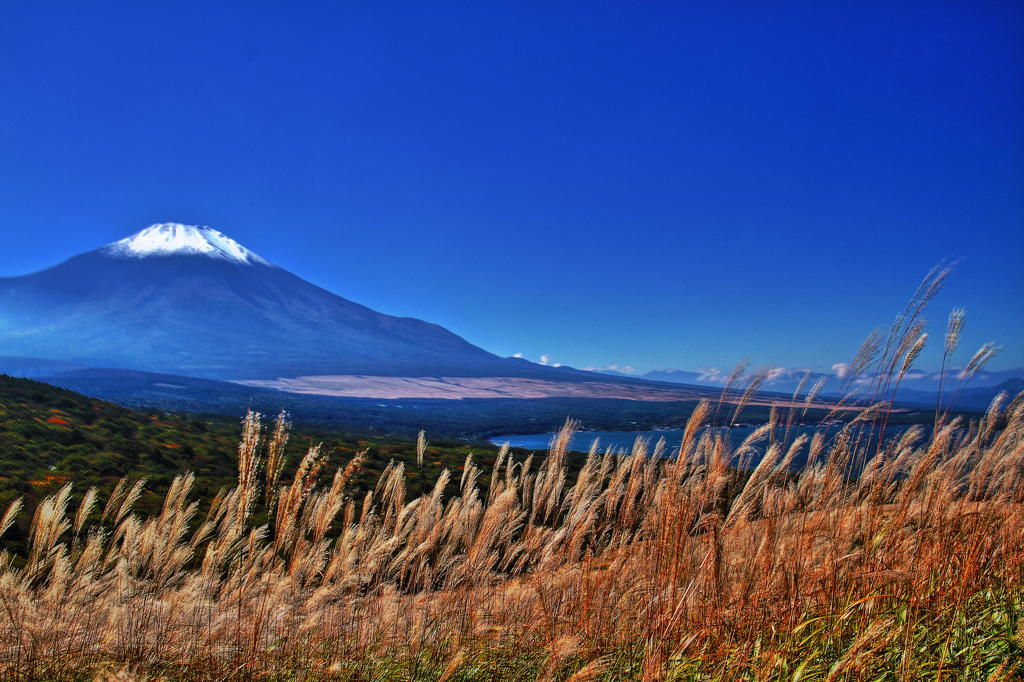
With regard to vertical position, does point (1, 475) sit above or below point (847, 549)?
below

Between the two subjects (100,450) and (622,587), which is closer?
(622,587)

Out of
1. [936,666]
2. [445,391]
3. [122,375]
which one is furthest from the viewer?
[445,391]

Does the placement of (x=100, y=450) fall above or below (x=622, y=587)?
below

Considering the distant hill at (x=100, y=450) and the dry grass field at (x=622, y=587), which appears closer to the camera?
the dry grass field at (x=622, y=587)

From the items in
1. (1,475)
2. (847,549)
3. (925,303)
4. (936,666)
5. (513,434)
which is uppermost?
(925,303)

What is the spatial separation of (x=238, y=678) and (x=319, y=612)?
32.9 inches

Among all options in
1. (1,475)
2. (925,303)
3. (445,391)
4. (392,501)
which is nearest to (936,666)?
(925,303)

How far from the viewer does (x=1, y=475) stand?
40.5 ft

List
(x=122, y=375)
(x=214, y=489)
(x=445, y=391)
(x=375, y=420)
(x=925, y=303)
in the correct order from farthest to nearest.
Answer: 1. (x=445, y=391)
2. (x=122, y=375)
3. (x=375, y=420)
4. (x=214, y=489)
5. (x=925, y=303)

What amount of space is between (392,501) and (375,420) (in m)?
83.7

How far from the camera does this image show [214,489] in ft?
51.2

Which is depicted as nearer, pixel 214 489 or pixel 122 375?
pixel 214 489

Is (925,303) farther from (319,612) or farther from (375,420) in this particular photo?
(375,420)

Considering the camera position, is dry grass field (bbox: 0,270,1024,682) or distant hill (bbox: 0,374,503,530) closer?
dry grass field (bbox: 0,270,1024,682)
